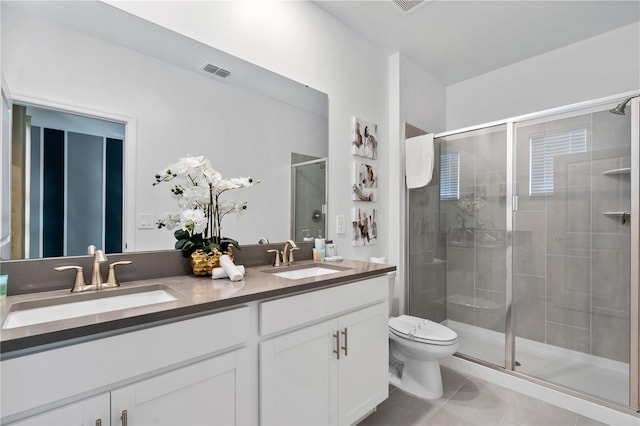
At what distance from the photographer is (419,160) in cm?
266

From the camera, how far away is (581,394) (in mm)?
1899

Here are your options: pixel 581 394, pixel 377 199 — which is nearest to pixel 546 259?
pixel 581 394

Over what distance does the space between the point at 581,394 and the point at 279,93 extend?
101 inches

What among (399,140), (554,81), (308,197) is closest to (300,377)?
(308,197)

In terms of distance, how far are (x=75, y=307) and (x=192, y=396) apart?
0.51 meters

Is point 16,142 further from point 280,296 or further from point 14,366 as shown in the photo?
point 280,296

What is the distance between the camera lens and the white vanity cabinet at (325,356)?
47.3 inches

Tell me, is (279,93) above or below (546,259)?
above

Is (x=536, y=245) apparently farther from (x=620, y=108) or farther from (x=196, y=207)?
(x=196, y=207)

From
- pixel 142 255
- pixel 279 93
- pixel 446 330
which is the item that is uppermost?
pixel 279 93

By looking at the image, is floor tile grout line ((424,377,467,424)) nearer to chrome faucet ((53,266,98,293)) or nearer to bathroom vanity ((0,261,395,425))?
bathroom vanity ((0,261,395,425))

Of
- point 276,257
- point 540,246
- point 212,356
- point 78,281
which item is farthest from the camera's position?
point 540,246

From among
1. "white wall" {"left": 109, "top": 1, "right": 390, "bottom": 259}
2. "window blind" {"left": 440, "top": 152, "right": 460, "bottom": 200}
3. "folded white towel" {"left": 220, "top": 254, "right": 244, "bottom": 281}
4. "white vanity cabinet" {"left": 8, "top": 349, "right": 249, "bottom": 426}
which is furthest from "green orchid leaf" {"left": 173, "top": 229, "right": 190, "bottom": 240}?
"window blind" {"left": 440, "top": 152, "right": 460, "bottom": 200}

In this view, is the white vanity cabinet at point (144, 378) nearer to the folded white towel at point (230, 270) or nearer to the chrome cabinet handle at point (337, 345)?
the folded white towel at point (230, 270)
